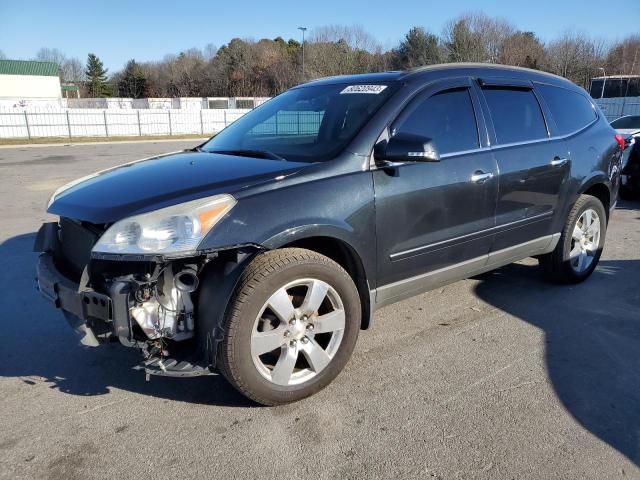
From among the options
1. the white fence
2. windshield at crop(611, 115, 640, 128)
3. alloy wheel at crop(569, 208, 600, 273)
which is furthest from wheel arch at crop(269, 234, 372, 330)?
the white fence

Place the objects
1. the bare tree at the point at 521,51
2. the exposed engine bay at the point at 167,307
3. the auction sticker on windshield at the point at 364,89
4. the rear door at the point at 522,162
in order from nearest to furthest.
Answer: the exposed engine bay at the point at 167,307 → the auction sticker on windshield at the point at 364,89 → the rear door at the point at 522,162 → the bare tree at the point at 521,51

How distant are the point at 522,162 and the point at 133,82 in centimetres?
9183

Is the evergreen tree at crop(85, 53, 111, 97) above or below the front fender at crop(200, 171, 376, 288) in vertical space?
above

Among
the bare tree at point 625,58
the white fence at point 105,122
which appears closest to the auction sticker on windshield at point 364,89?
the white fence at point 105,122

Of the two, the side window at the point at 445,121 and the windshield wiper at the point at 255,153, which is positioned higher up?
the side window at the point at 445,121

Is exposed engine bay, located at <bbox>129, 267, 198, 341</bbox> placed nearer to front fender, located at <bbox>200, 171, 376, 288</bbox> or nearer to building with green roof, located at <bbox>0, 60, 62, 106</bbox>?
front fender, located at <bbox>200, 171, 376, 288</bbox>

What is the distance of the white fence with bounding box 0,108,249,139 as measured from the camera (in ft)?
96.0

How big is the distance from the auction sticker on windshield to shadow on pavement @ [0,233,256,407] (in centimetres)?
208

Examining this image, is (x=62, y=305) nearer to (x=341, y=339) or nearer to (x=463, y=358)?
(x=341, y=339)

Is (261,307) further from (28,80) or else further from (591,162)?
(28,80)

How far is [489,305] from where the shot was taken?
4.32 metres

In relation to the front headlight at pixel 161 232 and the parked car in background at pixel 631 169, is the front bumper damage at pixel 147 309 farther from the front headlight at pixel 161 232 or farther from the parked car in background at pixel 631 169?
the parked car in background at pixel 631 169

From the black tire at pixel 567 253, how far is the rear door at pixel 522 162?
0.85 feet

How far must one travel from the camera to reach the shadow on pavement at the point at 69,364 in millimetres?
3059
